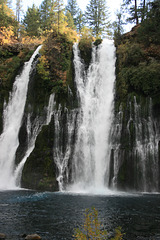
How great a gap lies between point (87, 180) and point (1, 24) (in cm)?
2724

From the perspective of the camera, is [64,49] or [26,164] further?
[64,49]

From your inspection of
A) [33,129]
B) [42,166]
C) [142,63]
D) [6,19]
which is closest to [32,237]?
[42,166]

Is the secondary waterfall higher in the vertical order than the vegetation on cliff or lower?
lower

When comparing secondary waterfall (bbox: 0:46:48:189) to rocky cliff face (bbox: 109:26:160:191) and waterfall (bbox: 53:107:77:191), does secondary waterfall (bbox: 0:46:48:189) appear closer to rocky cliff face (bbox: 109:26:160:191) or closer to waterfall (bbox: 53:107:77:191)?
waterfall (bbox: 53:107:77:191)

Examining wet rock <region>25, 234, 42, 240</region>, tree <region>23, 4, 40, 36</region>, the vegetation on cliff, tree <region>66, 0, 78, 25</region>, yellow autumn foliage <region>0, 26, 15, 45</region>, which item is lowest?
wet rock <region>25, 234, 42, 240</region>

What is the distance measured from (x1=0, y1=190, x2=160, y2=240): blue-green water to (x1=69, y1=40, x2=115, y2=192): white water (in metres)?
4.35

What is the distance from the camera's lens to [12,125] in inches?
853

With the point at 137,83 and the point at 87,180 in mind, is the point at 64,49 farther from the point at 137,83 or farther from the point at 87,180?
the point at 87,180

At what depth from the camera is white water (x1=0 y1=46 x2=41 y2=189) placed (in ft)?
61.9

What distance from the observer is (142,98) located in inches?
752

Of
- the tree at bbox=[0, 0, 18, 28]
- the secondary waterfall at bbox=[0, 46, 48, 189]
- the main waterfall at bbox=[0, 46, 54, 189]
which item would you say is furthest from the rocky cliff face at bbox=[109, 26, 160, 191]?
the tree at bbox=[0, 0, 18, 28]

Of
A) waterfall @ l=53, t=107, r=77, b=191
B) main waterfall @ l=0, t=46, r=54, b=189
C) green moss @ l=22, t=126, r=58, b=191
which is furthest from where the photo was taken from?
main waterfall @ l=0, t=46, r=54, b=189

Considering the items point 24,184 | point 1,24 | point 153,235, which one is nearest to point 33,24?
point 1,24

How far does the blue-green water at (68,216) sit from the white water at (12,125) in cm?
590
